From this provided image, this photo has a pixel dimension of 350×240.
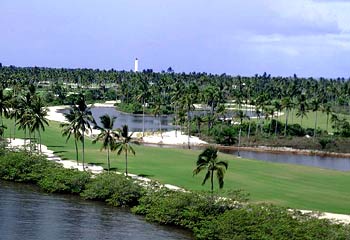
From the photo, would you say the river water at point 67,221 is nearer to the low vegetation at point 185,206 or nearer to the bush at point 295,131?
the low vegetation at point 185,206

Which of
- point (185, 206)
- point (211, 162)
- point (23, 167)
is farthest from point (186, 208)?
point (23, 167)

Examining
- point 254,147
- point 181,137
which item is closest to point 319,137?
point 254,147

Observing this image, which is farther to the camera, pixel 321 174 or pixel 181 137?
pixel 181 137

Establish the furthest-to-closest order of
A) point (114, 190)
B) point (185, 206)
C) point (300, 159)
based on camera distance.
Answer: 1. point (300, 159)
2. point (114, 190)
3. point (185, 206)

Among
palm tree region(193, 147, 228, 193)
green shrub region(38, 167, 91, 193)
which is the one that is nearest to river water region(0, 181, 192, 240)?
green shrub region(38, 167, 91, 193)

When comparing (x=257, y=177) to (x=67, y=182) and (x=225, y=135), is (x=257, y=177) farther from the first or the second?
(x=225, y=135)

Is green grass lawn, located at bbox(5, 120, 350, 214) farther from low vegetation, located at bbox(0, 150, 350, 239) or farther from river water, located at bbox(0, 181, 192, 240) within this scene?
river water, located at bbox(0, 181, 192, 240)

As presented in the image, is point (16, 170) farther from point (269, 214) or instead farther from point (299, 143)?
point (299, 143)
